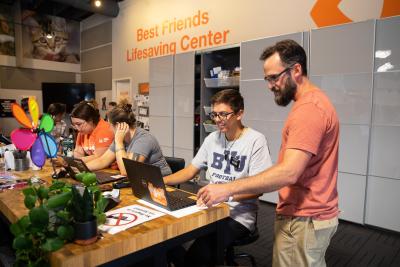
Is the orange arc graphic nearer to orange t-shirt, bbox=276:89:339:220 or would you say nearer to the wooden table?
orange t-shirt, bbox=276:89:339:220

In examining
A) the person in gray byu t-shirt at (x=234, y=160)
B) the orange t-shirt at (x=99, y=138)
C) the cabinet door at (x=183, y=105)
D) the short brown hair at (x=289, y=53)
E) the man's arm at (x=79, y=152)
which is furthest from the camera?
the cabinet door at (x=183, y=105)

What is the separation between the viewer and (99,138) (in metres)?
2.69

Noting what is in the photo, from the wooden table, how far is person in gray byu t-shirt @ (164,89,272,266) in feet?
0.86

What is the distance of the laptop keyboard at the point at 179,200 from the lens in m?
1.38

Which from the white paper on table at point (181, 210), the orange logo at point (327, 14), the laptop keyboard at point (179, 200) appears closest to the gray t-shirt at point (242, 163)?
the laptop keyboard at point (179, 200)

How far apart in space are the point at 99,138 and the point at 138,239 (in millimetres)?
1793

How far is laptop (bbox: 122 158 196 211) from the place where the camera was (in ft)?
4.32

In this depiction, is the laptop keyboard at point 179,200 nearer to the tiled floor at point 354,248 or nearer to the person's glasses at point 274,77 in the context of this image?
the person's glasses at point 274,77

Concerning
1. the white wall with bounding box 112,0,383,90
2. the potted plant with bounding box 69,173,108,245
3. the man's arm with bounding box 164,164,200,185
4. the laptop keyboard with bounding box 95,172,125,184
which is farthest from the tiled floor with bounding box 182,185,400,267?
the white wall with bounding box 112,0,383,90

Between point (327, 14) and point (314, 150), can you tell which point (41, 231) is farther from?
point (327, 14)

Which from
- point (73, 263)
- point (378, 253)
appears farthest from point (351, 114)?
point (73, 263)

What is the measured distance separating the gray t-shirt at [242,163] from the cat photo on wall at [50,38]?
7391 mm

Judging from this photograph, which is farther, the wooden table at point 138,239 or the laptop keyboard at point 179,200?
the laptop keyboard at point 179,200

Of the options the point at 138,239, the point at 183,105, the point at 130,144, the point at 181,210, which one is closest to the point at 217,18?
the point at 183,105
